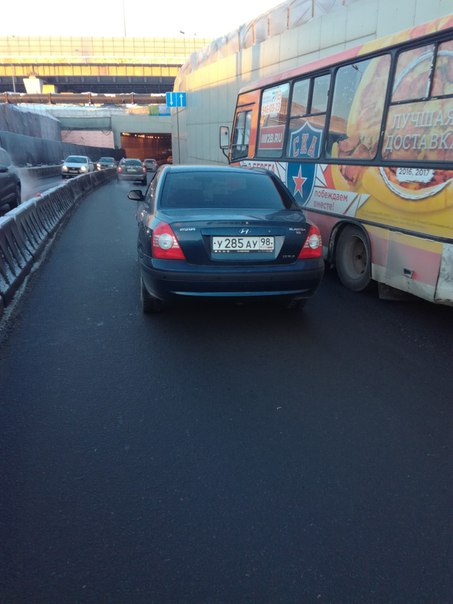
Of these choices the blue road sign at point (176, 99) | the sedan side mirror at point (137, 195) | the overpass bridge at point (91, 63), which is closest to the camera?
the sedan side mirror at point (137, 195)

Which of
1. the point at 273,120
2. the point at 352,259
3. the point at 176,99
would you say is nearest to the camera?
the point at 352,259

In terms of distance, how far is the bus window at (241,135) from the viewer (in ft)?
30.4

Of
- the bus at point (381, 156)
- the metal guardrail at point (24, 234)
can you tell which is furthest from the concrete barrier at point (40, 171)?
the bus at point (381, 156)

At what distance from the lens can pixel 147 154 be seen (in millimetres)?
75562

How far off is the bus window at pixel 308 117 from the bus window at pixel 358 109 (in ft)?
0.97

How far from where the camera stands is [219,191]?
506cm

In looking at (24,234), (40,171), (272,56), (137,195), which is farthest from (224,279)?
(40,171)

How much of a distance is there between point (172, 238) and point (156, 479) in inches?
91.8

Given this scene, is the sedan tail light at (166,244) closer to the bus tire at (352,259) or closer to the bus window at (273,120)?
the bus tire at (352,259)

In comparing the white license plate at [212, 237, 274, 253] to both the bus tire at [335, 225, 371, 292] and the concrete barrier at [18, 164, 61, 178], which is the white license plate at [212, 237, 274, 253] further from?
the concrete barrier at [18, 164, 61, 178]

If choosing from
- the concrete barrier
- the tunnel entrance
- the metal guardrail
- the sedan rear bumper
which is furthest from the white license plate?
the tunnel entrance

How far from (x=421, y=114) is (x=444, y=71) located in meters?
0.41

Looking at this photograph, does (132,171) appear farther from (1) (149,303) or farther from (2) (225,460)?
(2) (225,460)

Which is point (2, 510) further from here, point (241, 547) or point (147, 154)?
point (147, 154)
